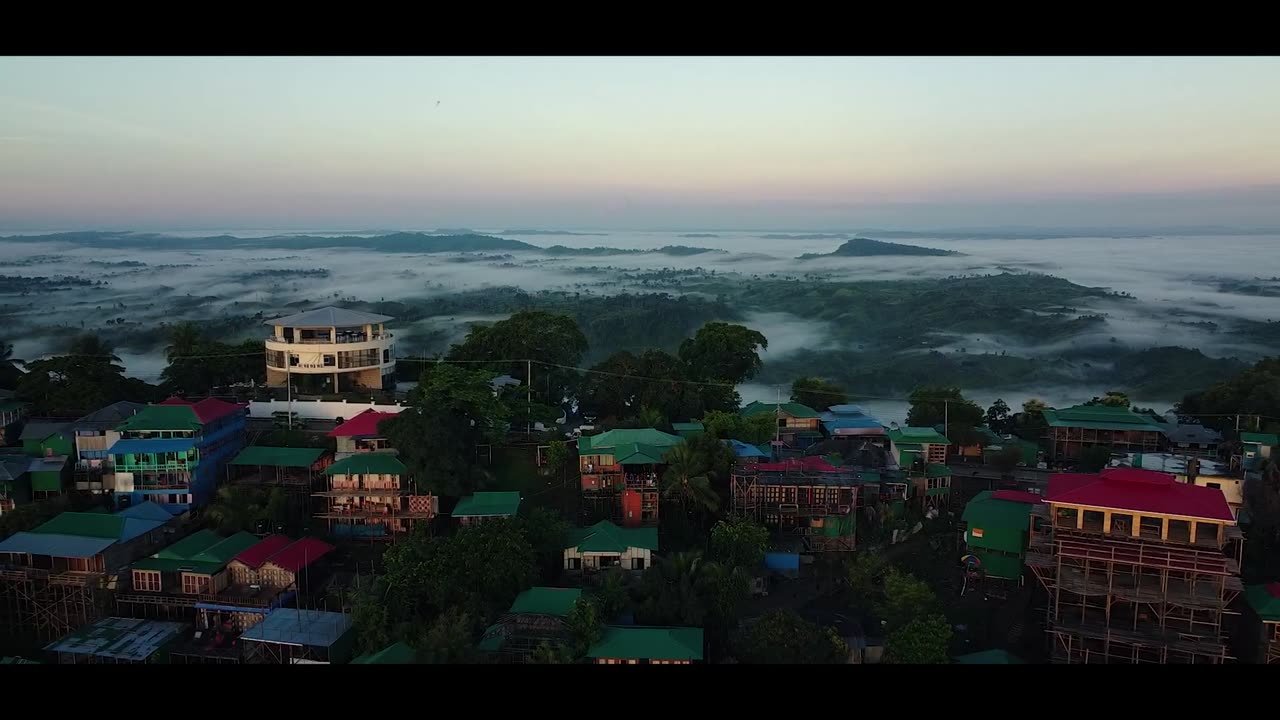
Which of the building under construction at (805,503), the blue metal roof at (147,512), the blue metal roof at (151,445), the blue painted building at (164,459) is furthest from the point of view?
the blue painted building at (164,459)

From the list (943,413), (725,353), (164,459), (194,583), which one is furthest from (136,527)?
(943,413)

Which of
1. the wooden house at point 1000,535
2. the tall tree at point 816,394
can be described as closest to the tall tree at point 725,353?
the tall tree at point 816,394

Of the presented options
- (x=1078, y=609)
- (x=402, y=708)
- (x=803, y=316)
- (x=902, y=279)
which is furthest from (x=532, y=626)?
(x=902, y=279)

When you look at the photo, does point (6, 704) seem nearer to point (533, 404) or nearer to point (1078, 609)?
point (1078, 609)

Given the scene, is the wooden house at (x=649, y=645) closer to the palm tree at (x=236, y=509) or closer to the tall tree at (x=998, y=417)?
the palm tree at (x=236, y=509)

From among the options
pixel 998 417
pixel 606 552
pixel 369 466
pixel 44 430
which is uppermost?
pixel 44 430

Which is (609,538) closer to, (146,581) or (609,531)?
(609,531)
